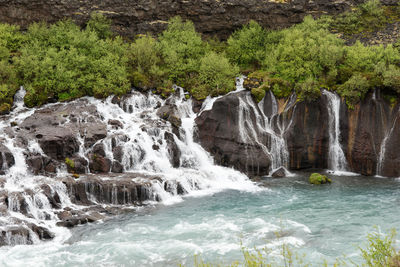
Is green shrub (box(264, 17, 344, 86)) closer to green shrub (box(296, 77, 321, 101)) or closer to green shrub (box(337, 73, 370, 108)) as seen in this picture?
green shrub (box(296, 77, 321, 101))

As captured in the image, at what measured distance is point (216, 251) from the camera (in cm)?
2016

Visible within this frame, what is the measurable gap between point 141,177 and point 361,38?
37.7 meters

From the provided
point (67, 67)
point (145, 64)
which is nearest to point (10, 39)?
point (67, 67)

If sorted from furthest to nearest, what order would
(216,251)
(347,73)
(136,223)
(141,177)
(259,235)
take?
(347,73) < (141,177) < (136,223) < (259,235) < (216,251)

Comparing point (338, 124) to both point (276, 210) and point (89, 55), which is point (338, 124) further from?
point (89, 55)

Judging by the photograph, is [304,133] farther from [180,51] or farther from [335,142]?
[180,51]

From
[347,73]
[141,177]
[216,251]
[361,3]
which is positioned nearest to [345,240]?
[216,251]

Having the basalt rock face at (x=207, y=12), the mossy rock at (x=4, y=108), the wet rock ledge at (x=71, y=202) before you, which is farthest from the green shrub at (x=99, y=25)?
the wet rock ledge at (x=71, y=202)

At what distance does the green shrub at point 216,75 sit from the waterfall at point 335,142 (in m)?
11.1

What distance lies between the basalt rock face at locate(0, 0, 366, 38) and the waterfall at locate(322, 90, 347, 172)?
84.1 ft

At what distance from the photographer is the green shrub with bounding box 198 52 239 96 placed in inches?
1626

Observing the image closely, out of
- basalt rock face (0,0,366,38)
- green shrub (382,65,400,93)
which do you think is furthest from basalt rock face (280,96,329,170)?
basalt rock face (0,0,366,38)

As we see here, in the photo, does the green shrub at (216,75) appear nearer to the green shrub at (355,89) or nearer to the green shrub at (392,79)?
the green shrub at (355,89)

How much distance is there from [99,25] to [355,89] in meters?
35.0
